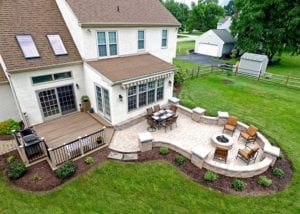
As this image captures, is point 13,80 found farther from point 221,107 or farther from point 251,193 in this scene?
point 221,107

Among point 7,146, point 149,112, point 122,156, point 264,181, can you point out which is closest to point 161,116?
point 149,112

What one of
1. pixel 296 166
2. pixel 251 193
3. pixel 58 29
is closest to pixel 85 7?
pixel 58 29

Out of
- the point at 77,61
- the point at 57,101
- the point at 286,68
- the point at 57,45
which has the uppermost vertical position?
the point at 57,45

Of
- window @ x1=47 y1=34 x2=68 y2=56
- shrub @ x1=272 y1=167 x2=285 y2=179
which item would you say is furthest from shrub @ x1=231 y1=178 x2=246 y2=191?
window @ x1=47 y1=34 x2=68 y2=56

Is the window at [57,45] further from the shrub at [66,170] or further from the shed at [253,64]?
the shed at [253,64]

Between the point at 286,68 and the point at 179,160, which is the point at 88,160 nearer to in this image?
the point at 179,160

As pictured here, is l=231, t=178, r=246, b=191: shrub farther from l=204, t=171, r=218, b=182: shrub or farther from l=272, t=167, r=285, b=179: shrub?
l=272, t=167, r=285, b=179: shrub

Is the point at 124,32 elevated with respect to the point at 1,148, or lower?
elevated
